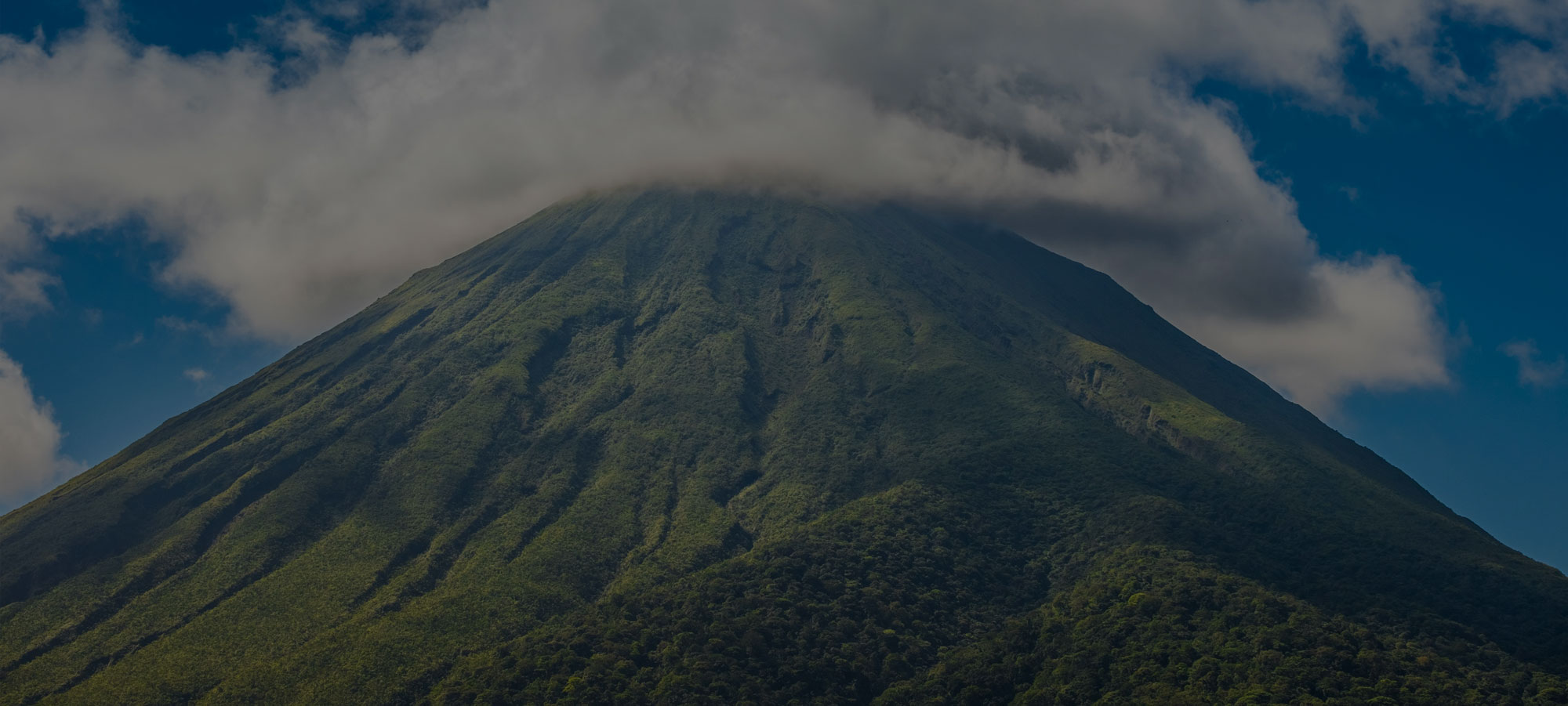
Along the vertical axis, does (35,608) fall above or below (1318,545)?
below

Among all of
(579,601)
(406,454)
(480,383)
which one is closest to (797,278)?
(480,383)

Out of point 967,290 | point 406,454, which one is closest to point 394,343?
point 406,454

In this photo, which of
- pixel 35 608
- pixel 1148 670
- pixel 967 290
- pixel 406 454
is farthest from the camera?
pixel 967 290

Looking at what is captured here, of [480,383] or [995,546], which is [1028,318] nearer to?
[995,546]

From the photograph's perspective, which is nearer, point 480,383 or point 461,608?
point 461,608

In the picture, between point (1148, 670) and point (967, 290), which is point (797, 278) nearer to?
point (967, 290)

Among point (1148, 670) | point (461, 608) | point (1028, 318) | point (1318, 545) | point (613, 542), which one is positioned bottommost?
point (461, 608)

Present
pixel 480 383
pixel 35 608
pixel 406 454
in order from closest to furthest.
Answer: pixel 35 608
pixel 406 454
pixel 480 383
